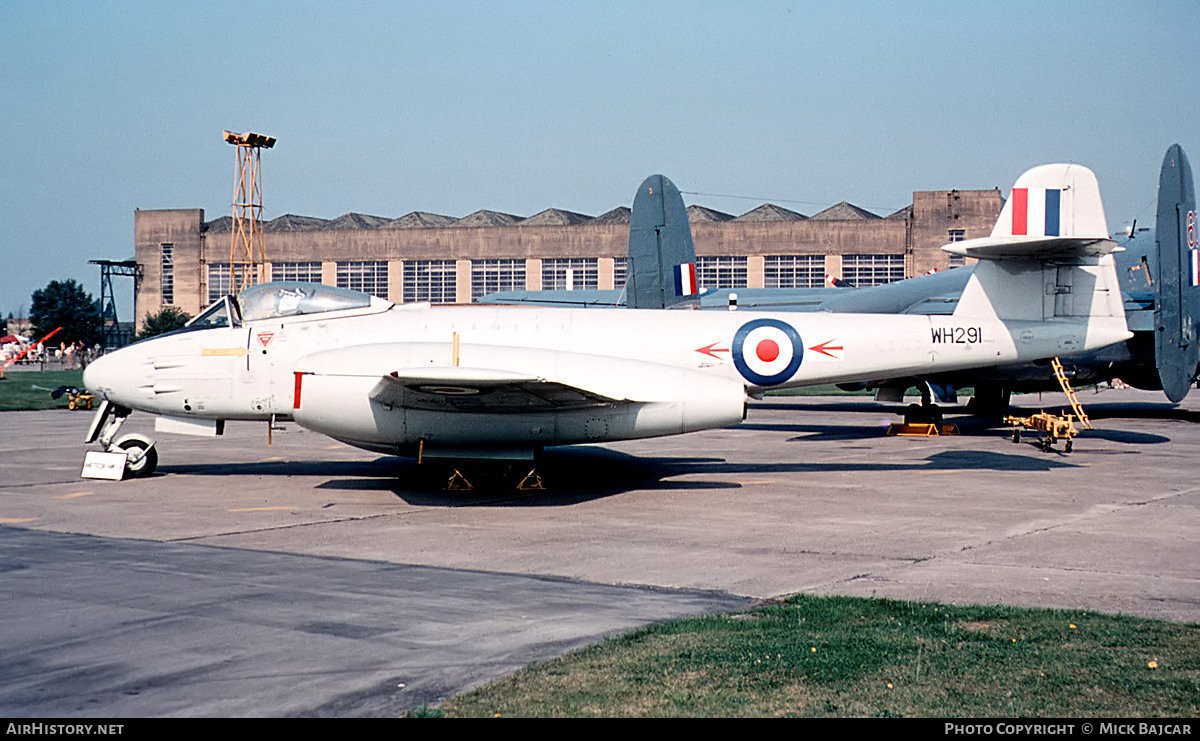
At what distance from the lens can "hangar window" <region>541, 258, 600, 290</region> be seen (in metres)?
70.9

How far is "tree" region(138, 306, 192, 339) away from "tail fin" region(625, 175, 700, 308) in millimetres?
49360

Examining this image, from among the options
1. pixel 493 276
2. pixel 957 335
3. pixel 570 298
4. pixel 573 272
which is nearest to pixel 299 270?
pixel 493 276

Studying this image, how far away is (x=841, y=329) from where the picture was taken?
556 inches

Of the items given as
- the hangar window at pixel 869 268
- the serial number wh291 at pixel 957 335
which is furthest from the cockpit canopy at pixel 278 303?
the hangar window at pixel 869 268

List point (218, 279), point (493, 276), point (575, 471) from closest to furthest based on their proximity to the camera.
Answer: point (575, 471) → point (493, 276) → point (218, 279)

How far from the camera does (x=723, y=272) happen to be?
232 feet

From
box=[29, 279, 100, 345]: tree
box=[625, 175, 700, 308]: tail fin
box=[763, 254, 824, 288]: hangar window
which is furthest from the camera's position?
box=[29, 279, 100, 345]: tree

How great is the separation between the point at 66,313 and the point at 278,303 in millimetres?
98574

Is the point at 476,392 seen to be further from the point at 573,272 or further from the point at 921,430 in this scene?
the point at 573,272

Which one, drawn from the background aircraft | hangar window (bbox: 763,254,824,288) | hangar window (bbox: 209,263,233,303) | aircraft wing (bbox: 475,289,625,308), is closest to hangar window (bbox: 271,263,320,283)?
hangar window (bbox: 209,263,233,303)

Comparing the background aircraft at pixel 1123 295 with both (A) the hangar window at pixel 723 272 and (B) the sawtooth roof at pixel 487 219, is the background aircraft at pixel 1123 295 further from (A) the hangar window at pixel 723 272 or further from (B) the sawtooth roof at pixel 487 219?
(B) the sawtooth roof at pixel 487 219

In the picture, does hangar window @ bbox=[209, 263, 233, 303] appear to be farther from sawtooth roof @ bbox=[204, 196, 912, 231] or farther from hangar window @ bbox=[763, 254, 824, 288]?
hangar window @ bbox=[763, 254, 824, 288]

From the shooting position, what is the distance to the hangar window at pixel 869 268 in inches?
2702
